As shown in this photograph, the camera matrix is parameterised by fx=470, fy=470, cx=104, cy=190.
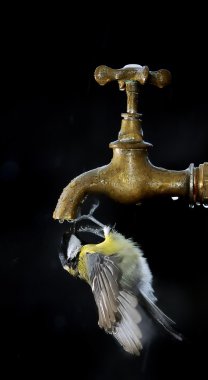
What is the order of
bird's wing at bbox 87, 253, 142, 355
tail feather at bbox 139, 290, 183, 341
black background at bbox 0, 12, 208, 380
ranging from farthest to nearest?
black background at bbox 0, 12, 208, 380 < tail feather at bbox 139, 290, 183, 341 < bird's wing at bbox 87, 253, 142, 355

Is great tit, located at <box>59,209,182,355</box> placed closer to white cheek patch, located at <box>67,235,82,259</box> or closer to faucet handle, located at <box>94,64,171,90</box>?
white cheek patch, located at <box>67,235,82,259</box>

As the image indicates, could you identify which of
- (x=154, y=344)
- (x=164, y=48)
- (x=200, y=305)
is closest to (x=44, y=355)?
(x=154, y=344)

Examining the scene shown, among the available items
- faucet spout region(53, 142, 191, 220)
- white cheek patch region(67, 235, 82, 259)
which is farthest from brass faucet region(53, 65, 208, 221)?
white cheek patch region(67, 235, 82, 259)

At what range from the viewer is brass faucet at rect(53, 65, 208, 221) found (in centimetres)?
71

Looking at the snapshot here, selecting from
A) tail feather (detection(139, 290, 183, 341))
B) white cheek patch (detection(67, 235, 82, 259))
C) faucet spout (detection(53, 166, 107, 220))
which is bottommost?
tail feather (detection(139, 290, 183, 341))

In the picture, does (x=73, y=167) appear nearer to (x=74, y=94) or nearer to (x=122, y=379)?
(x=74, y=94)

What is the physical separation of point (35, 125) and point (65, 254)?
1.27ft

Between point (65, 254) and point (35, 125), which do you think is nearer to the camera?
point (65, 254)

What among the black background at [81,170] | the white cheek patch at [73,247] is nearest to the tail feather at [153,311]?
the white cheek patch at [73,247]

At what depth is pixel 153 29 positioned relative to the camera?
1.06 m

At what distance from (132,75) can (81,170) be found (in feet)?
1.58

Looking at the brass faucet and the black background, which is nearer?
the brass faucet

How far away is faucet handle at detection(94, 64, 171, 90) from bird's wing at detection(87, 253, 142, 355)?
27 cm

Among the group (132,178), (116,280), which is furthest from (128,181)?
(116,280)
